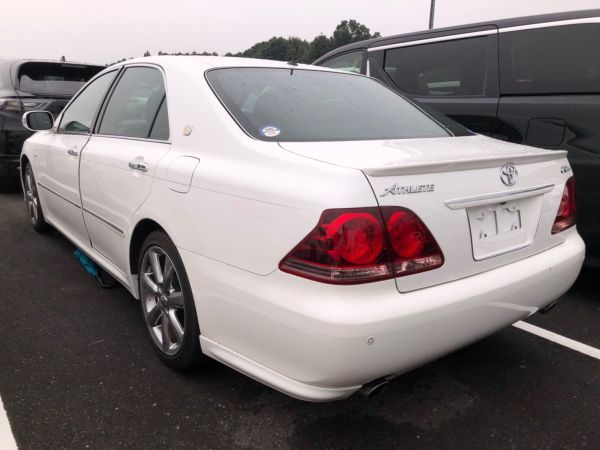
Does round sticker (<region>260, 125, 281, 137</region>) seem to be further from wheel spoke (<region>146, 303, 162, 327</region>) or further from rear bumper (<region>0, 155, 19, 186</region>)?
rear bumper (<region>0, 155, 19, 186</region>)

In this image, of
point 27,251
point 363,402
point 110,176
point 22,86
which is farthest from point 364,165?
point 22,86

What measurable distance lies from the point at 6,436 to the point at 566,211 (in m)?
2.57

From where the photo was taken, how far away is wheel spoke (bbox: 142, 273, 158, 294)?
2582mm

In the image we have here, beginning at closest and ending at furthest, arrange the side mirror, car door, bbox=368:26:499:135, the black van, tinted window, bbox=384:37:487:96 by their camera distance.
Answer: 1. the black van
2. car door, bbox=368:26:499:135
3. tinted window, bbox=384:37:487:96
4. the side mirror

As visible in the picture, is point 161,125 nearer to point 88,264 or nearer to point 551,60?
point 88,264

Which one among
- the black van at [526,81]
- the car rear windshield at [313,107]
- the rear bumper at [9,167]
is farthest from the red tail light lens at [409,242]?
the rear bumper at [9,167]

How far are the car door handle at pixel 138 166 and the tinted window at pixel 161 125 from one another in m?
0.16

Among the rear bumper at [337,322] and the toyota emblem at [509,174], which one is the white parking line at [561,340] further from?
the toyota emblem at [509,174]

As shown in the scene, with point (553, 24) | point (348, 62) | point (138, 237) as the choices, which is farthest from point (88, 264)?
point (553, 24)

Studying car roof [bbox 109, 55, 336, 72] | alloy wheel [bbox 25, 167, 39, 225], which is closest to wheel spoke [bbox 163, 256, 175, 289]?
car roof [bbox 109, 55, 336, 72]

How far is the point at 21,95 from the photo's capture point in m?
6.16

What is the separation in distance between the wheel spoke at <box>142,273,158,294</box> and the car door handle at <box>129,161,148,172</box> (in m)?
0.54

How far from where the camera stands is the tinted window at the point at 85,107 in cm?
341

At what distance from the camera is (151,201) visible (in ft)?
7.94
